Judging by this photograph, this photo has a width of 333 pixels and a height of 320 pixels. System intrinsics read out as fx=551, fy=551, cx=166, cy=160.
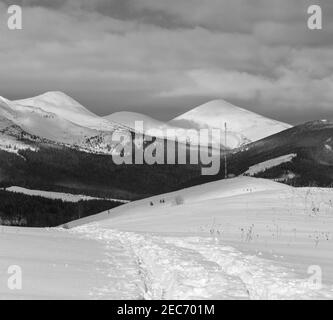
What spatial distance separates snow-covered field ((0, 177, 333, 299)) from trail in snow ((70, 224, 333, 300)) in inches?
0.7

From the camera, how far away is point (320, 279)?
1044 cm

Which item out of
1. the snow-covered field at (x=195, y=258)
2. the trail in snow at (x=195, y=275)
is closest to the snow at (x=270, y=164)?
the snow-covered field at (x=195, y=258)

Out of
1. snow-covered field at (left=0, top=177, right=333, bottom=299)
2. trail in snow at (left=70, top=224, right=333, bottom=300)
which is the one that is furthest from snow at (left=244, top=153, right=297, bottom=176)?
trail in snow at (left=70, top=224, right=333, bottom=300)

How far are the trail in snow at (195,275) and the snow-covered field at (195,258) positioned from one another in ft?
0.06

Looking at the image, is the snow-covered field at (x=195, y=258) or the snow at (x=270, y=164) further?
the snow at (x=270, y=164)

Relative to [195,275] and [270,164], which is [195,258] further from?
[270,164]

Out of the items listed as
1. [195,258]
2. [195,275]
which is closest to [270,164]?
[195,258]

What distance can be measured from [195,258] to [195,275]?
2.44 metres

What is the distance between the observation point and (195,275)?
10594 mm

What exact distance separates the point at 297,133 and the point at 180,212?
168 metres

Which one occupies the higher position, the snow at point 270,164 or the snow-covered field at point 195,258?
the snow at point 270,164

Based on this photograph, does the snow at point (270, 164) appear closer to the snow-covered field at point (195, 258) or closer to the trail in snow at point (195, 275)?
the snow-covered field at point (195, 258)

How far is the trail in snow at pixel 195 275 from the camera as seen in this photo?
905 centimetres

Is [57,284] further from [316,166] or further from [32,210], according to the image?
[32,210]
